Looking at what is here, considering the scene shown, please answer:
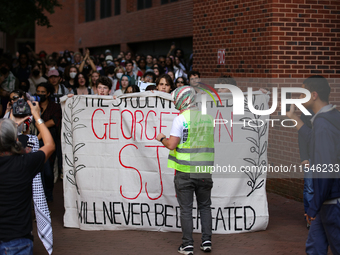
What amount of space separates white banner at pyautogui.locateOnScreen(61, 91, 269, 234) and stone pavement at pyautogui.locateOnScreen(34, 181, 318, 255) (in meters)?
0.15

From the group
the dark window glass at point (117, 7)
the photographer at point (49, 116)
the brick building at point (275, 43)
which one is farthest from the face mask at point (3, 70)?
the dark window glass at point (117, 7)

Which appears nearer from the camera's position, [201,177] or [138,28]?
[201,177]

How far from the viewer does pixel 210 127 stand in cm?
544

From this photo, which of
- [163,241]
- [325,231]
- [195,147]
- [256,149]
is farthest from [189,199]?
[325,231]

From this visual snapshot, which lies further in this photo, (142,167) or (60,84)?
(60,84)

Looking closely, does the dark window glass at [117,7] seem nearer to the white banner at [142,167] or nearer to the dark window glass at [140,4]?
the dark window glass at [140,4]

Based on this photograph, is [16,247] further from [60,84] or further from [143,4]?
[143,4]

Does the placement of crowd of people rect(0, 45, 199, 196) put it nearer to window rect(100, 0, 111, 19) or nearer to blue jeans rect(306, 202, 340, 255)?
blue jeans rect(306, 202, 340, 255)

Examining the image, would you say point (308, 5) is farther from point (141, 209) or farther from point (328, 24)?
point (141, 209)

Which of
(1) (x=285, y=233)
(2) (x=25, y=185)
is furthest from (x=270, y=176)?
(2) (x=25, y=185)

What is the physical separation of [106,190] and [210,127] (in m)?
1.88

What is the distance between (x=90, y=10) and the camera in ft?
101

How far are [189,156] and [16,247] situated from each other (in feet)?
7.53

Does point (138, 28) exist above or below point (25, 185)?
above
